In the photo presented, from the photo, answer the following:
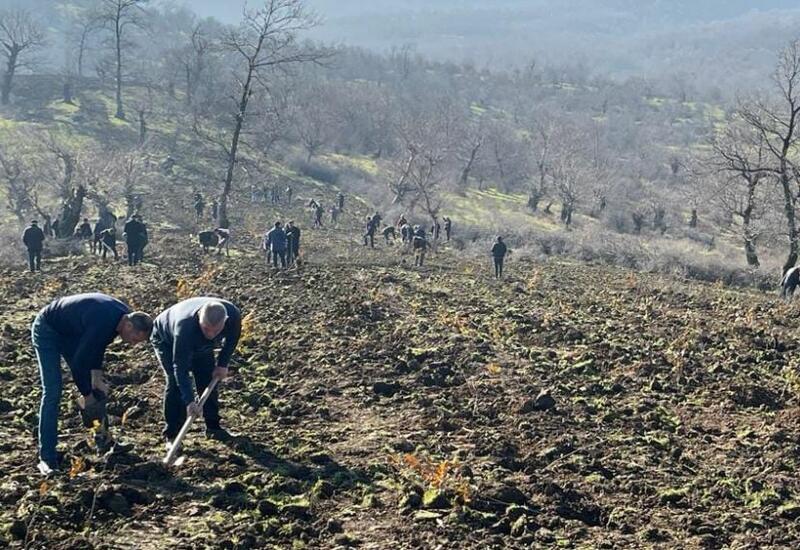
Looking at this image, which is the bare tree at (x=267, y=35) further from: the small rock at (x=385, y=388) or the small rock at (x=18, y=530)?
the small rock at (x=18, y=530)

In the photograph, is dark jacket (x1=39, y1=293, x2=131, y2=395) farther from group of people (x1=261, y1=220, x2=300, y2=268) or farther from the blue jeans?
group of people (x1=261, y1=220, x2=300, y2=268)

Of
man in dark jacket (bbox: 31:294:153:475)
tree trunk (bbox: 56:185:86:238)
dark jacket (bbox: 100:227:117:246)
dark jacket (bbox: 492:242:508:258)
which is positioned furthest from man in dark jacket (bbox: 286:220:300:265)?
man in dark jacket (bbox: 31:294:153:475)

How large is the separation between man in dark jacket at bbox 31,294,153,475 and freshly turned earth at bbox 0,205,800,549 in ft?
1.47

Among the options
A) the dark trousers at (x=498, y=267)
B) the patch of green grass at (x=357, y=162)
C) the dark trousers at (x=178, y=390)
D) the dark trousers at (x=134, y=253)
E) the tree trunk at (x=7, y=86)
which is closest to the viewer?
the dark trousers at (x=178, y=390)

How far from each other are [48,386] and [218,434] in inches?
68.7

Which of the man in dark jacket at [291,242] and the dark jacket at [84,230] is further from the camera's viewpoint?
the dark jacket at [84,230]

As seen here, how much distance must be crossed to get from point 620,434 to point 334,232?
28693 millimetres

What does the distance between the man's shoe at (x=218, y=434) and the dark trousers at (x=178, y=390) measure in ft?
0.22

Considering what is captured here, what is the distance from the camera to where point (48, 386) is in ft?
22.0

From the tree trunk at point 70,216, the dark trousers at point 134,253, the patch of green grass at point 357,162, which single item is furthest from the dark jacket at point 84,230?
the patch of green grass at point 357,162

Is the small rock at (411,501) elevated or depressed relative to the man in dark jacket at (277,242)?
elevated

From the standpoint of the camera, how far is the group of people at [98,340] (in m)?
6.61

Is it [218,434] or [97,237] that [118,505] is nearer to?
[218,434]

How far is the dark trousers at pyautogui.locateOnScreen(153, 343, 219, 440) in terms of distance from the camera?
24.2 ft
